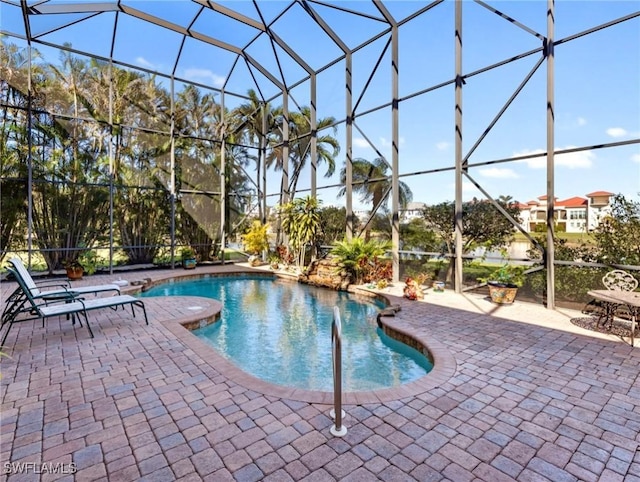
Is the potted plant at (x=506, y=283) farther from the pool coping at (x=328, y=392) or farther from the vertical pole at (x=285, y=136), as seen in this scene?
the vertical pole at (x=285, y=136)

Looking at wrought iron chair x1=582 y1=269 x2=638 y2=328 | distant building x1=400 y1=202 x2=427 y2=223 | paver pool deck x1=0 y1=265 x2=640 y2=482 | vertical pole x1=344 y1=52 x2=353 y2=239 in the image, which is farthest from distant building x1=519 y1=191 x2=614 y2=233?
vertical pole x1=344 y1=52 x2=353 y2=239

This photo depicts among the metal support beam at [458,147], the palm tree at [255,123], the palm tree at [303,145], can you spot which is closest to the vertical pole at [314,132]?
the palm tree at [303,145]

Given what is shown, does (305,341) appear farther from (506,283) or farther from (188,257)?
(188,257)

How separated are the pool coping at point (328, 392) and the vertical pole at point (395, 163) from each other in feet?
12.1

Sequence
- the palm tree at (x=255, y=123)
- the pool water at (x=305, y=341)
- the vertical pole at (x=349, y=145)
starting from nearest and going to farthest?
1. the pool water at (x=305, y=341)
2. the vertical pole at (x=349, y=145)
3. the palm tree at (x=255, y=123)

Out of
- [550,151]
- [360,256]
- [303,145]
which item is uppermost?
[303,145]

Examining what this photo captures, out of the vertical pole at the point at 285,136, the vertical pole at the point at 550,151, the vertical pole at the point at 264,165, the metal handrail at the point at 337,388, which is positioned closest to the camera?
the metal handrail at the point at 337,388

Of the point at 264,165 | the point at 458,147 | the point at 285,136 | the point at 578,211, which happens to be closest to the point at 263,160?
the point at 264,165

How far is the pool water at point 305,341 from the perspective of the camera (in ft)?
13.3

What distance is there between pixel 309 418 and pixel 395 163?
763 cm

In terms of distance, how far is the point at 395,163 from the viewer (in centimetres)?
910

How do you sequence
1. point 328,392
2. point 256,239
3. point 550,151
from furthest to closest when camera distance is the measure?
point 256,239, point 550,151, point 328,392

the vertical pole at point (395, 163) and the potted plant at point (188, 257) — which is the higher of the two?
the vertical pole at point (395, 163)

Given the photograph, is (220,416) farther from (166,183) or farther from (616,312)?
(166,183)
